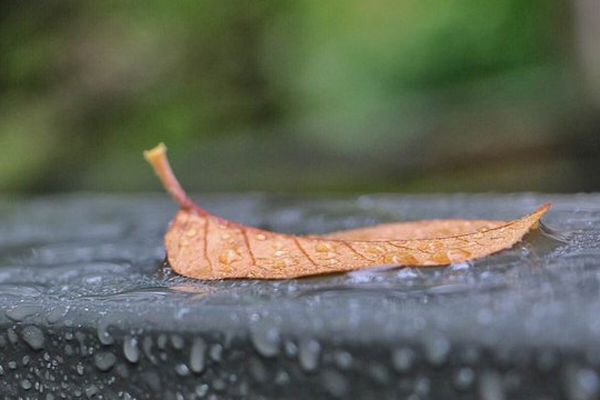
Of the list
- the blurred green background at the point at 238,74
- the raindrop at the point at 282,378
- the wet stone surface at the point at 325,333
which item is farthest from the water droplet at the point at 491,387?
the blurred green background at the point at 238,74

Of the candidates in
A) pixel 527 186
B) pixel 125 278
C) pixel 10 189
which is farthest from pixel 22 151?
pixel 125 278

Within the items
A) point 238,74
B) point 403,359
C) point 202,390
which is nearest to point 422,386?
point 403,359

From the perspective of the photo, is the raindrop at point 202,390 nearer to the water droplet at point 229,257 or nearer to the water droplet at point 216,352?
the water droplet at point 216,352

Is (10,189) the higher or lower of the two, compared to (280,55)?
lower

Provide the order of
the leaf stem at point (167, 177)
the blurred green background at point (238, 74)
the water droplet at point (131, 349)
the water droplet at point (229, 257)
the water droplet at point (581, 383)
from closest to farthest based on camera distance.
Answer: the water droplet at point (581, 383) → the water droplet at point (131, 349) → the water droplet at point (229, 257) → the leaf stem at point (167, 177) → the blurred green background at point (238, 74)

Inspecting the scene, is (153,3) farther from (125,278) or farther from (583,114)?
(125,278)

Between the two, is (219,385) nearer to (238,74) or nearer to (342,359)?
(342,359)

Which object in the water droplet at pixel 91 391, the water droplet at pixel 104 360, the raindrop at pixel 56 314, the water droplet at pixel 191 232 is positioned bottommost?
the water droplet at pixel 91 391

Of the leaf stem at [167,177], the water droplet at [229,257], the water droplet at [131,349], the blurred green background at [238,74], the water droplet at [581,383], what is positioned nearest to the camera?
the water droplet at [581,383]
